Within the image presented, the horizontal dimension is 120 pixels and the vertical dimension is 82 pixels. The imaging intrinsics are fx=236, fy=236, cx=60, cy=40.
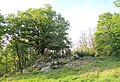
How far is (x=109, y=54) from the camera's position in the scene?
52.6m

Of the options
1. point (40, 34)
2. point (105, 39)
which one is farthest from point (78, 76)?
point (105, 39)

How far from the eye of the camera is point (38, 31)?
1826 inches

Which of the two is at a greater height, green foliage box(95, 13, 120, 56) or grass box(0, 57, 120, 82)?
green foliage box(95, 13, 120, 56)

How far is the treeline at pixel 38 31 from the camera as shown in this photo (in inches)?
1762

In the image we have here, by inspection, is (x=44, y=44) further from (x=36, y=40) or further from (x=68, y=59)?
(x=68, y=59)

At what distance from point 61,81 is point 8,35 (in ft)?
88.7

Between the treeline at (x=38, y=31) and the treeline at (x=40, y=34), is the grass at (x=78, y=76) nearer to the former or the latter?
the treeline at (x=40, y=34)

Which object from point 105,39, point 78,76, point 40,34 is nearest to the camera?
point 78,76

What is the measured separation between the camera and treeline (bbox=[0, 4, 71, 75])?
44.8m

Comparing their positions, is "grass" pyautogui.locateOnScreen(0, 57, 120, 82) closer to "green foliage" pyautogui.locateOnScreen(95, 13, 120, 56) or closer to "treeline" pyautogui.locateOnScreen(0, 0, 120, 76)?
"treeline" pyautogui.locateOnScreen(0, 0, 120, 76)

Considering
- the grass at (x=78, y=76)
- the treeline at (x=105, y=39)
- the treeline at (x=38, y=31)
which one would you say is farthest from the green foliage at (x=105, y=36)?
the grass at (x=78, y=76)

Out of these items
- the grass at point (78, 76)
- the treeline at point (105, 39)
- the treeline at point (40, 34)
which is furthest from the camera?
the treeline at point (105, 39)

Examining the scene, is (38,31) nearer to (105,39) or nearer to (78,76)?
(105,39)

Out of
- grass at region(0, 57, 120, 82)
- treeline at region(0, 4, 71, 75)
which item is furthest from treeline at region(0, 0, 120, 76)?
grass at region(0, 57, 120, 82)
